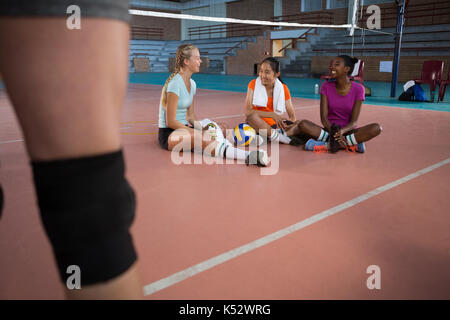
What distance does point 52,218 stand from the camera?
1.78 feet

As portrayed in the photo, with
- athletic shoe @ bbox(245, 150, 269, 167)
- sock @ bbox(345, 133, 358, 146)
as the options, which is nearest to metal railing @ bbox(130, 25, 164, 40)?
sock @ bbox(345, 133, 358, 146)

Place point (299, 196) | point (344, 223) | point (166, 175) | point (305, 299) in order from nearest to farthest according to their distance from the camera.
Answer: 1. point (305, 299)
2. point (344, 223)
3. point (299, 196)
4. point (166, 175)

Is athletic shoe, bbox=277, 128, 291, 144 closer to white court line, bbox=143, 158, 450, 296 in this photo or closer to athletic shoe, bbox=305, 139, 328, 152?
athletic shoe, bbox=305, 139, 328, 152

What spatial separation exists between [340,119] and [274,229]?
2.44 meters

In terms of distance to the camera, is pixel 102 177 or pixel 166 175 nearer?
pixel 102 177

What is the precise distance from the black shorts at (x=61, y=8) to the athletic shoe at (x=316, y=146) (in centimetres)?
324

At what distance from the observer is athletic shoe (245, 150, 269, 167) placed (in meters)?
2.97

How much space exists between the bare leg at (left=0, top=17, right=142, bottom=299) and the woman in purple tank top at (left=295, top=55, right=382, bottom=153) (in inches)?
128

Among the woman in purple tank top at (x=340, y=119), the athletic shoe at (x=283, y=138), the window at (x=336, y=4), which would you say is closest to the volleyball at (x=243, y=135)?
the athletic shoe at (x=283, y=138)

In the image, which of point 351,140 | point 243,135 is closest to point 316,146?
point 351,140

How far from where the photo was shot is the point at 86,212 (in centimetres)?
54
